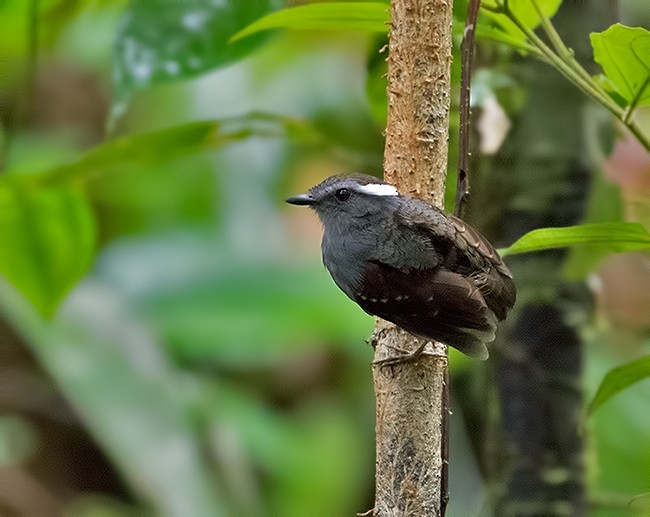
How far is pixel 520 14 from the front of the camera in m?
1.45

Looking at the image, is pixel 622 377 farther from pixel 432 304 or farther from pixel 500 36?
pixel 500 36

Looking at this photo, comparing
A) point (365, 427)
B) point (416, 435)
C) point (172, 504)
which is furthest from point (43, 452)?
point (416, 435)

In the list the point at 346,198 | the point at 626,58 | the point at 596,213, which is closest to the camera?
the point at 626,58

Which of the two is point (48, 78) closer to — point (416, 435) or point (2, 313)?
point (2, 313)

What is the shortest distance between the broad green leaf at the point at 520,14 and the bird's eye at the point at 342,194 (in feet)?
1.31

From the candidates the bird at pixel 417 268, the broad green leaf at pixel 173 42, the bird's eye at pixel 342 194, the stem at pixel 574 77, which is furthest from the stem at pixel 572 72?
the broad green leaf at pixel 173 42

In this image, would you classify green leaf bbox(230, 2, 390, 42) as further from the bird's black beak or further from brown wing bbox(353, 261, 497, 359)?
brown wing bbox(353, 261, 497, 359)

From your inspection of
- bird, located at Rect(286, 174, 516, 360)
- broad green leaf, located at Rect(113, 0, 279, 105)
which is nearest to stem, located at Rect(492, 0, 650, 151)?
bird, located at Rect(286, 174, 516, 360)

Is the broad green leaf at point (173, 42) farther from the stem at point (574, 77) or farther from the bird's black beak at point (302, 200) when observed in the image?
the stem at point (574, 77)

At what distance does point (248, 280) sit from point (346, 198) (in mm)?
1396

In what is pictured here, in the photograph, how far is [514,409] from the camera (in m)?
1.90

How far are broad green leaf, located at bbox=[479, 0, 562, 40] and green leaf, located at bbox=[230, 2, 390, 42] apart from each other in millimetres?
188

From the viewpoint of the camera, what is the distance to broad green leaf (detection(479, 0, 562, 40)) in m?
1.42

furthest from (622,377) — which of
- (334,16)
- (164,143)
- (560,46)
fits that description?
(164,143)
